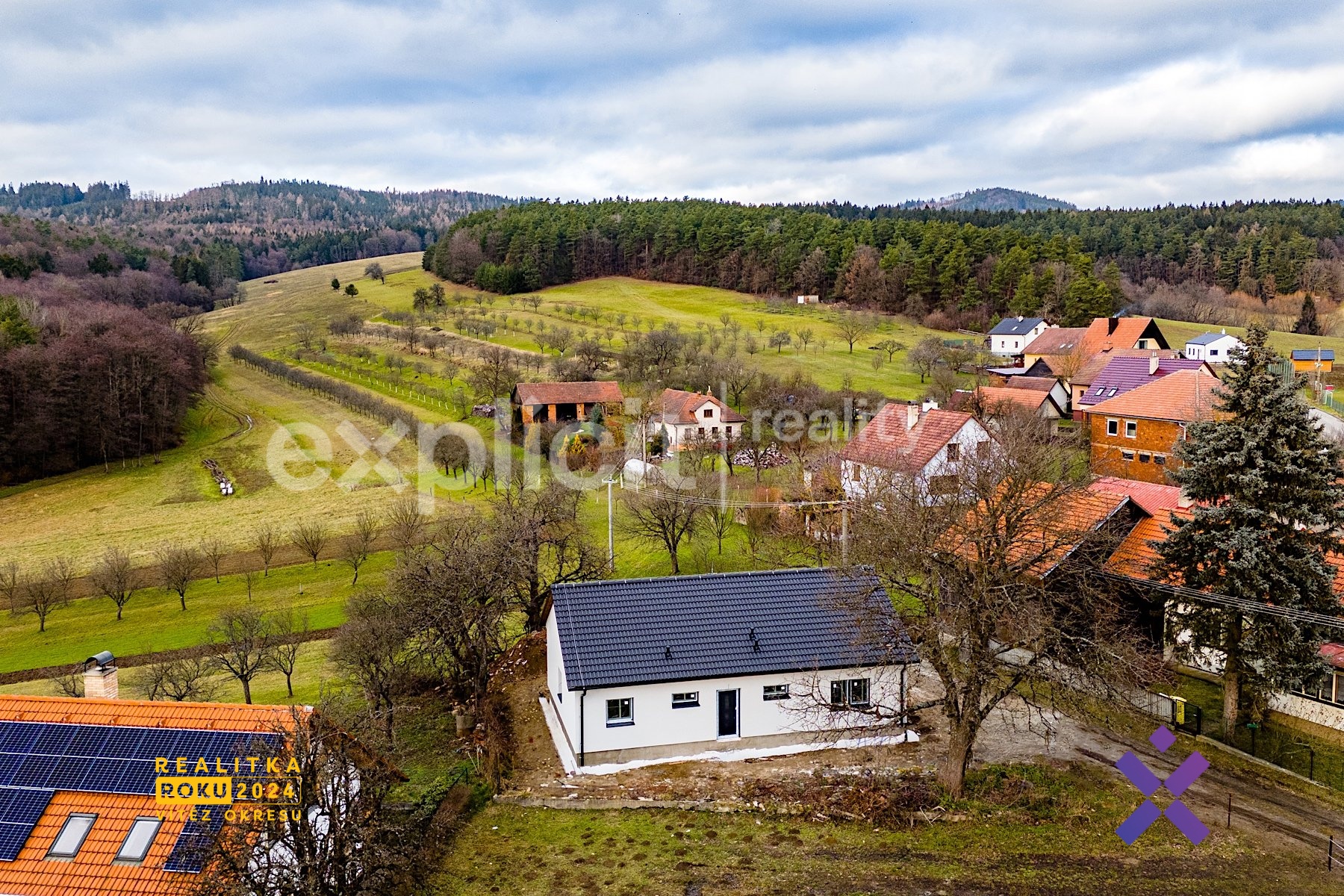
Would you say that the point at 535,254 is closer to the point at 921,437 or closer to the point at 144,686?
the point at 921,437

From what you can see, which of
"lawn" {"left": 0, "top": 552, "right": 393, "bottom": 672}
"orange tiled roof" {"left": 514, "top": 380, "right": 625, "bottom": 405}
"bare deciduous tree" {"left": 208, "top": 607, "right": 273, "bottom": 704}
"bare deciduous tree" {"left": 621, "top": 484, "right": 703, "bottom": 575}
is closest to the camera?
"bare deciduous tree" {"left": 208, "top": 607, "right": 273, "bottom": 704}

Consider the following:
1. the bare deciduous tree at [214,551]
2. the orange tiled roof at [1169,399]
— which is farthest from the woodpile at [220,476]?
the orange tiled roof at [1169,399]

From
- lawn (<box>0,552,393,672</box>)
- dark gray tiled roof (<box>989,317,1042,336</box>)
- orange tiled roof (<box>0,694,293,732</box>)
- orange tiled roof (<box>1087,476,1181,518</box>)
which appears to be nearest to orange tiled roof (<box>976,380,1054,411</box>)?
orange tiled roof (<box>1087,476,1181,518</box>)

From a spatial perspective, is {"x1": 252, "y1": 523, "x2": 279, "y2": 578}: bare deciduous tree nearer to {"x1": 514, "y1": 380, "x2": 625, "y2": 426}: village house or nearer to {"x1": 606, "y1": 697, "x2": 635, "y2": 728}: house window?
A: {"x1": 514, "y1": 380, "x2": 625, "y2": 426}: village house

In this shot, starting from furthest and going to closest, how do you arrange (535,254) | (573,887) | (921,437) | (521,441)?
1. (535,254)
2. (521,441)
3. (921,437)
4. (573,887)

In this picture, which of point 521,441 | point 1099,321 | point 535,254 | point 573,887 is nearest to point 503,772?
point 573,887

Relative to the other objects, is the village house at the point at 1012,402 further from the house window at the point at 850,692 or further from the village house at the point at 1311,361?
the house window at the point at 850,692

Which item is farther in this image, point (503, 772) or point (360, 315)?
point (360, 315)
